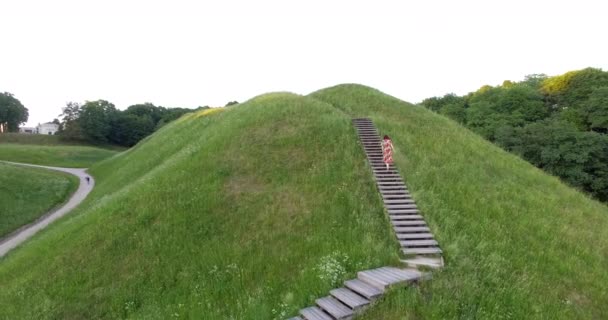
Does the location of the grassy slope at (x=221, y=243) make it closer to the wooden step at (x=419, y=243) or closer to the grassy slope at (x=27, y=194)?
the wooden step at (x=419, y=243)

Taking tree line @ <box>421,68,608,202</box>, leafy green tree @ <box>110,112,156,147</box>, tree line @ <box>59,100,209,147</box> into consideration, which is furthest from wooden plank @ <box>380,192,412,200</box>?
leafy green tree @ <box>110,112,156,147</box>

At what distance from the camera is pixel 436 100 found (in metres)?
90.5

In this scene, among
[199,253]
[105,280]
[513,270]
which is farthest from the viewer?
[199,253]

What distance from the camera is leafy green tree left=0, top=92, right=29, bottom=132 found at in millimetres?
107688

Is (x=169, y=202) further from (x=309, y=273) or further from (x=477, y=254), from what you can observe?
(x=477, y=254)

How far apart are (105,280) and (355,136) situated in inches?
657

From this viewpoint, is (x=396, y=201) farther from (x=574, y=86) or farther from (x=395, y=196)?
(x=574, y=86)

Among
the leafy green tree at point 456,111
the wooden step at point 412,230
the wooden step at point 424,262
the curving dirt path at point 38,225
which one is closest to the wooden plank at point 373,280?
the wooden step at point 424,262

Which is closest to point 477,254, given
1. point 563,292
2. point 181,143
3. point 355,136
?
point 563,292

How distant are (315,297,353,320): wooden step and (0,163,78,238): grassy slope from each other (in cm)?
2825

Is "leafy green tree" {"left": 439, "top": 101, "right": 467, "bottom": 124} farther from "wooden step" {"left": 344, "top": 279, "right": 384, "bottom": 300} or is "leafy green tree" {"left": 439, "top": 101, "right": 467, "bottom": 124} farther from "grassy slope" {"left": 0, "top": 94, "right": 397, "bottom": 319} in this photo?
"wooden step" {"left": 344, "top": 279, "right": 384, "bottom": 300}

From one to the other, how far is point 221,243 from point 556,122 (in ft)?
170

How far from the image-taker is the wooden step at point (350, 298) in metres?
9.59

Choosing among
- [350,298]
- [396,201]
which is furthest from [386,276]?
[396,201]
